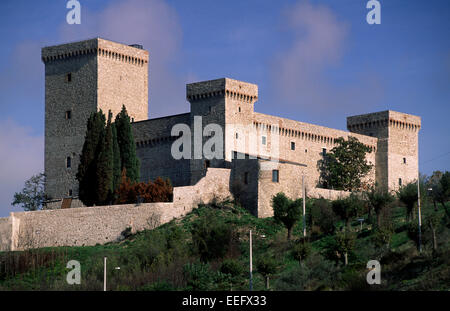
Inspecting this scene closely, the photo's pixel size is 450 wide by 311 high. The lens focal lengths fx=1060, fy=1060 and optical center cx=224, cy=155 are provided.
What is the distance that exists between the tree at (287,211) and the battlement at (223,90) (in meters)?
9.15

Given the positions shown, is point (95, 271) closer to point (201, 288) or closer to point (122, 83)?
point (201, 288)

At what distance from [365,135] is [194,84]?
18706 mm

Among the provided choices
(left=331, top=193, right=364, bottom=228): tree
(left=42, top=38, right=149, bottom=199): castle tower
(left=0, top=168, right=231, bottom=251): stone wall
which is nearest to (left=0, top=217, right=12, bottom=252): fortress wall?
(left=0, top=168, right=231, bottom=251): stone wall

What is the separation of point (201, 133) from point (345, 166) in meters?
12.8

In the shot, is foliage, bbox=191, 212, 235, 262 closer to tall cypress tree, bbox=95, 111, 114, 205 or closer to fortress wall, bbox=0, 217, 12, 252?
tall cypress tree, bbox=95, 111, 114, 205

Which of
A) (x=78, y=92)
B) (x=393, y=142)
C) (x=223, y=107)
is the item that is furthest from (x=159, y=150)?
(x=393, y=142)

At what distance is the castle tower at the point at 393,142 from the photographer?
266ft

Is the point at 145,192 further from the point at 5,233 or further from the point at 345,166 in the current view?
the point at 345,166

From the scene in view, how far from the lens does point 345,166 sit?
7606cm

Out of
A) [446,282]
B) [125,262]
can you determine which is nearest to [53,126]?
[125,262]

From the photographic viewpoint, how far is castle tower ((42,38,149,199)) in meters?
74.8

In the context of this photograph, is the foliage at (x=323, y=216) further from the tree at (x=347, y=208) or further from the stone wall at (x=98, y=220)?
the stone wall at (x=98, y=220)

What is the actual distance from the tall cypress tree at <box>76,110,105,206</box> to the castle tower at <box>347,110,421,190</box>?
23.2 metres
